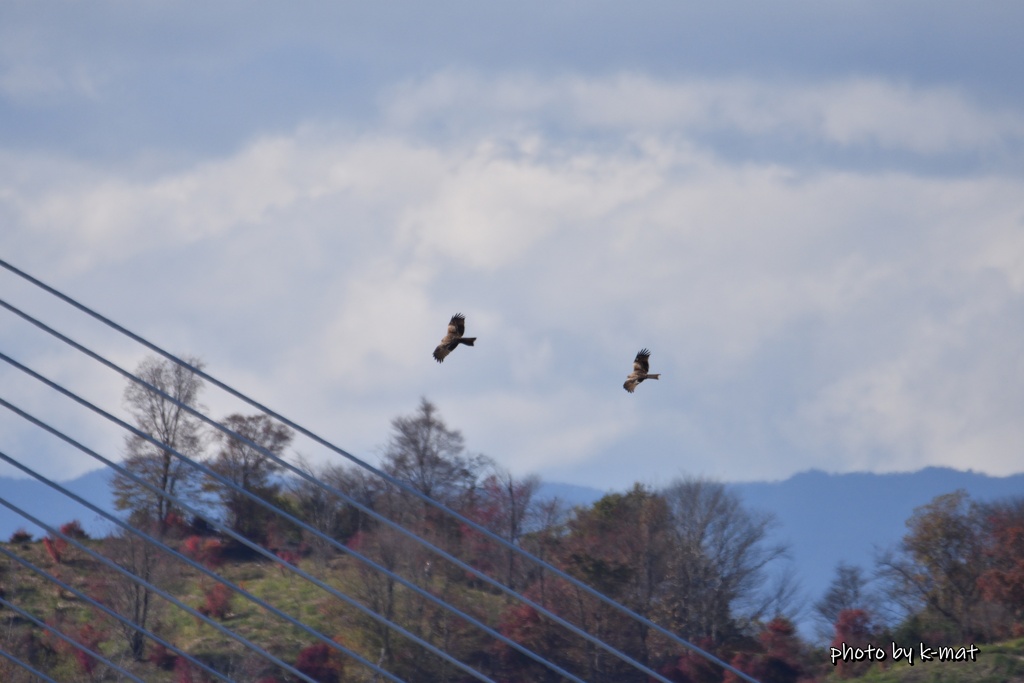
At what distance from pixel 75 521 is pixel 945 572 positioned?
30.4m

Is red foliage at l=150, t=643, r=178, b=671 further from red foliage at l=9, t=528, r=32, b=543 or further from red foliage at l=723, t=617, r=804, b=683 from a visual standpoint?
red foliage at l=723, t=617, r=804, b=683

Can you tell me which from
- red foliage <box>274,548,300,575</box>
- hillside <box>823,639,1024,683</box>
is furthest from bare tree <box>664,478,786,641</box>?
red foliage <box>274,548,300,575</box>

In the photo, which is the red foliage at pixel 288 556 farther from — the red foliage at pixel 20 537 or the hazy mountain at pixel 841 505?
the hazy mountain at pixel 841 505

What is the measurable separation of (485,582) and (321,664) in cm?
743

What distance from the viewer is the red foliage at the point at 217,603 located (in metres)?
37.2

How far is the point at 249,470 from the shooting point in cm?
4294

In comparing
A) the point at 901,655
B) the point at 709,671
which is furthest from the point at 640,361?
the point at 709,671

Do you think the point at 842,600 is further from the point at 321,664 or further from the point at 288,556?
the point at 288,556

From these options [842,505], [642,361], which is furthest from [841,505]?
[642,361]

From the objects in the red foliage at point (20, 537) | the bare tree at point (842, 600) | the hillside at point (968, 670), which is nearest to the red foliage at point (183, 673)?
the red foliage at point (20, 537)

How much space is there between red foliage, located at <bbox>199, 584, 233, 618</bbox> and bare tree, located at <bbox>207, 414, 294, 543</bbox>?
435 centimetres

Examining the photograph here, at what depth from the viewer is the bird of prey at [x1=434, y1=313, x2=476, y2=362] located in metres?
11.1

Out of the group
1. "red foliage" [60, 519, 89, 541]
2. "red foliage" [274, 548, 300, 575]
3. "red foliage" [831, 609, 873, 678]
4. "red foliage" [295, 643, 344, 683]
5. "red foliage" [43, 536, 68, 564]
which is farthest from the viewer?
"red foliage" [43, 536, 68, 564]

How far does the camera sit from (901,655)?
1241 inches
